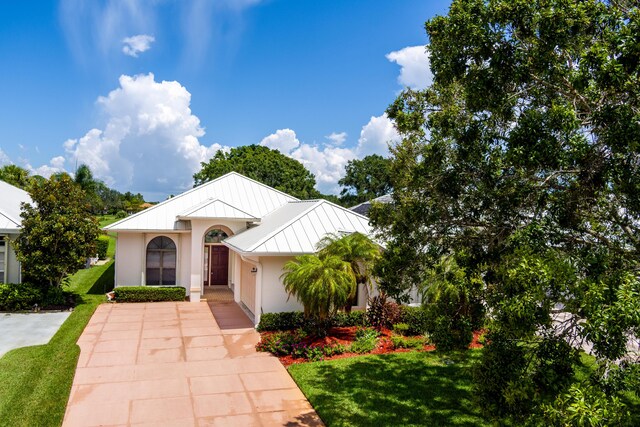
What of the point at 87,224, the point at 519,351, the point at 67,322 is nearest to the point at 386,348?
the point at 519,351

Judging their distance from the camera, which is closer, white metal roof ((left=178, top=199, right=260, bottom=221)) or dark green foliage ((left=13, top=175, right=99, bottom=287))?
dark green foliage ((left=13, top=175, right=99, bottom=287))

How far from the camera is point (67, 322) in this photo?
16.2m

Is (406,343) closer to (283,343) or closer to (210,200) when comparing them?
(283,343)

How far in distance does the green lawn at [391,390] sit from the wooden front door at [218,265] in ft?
44.3

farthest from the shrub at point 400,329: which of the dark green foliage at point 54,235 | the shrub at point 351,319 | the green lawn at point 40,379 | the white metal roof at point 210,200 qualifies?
the dark green foliage at point 54,235

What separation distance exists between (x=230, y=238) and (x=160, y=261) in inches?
164

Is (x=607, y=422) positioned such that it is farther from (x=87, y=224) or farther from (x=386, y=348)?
(x=87, y=224)

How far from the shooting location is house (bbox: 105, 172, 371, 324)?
16266mm

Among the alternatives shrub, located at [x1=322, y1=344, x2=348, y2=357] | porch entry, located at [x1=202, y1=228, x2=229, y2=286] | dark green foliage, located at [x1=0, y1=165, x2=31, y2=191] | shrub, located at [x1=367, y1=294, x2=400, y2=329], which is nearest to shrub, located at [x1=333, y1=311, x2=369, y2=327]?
shrub, located at [x1=367, y1=294, x2=400, y2=329]

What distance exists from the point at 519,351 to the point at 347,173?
56343 millimetres

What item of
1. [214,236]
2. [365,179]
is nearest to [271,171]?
[365,179]

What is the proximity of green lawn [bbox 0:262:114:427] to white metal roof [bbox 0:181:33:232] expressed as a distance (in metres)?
4.87

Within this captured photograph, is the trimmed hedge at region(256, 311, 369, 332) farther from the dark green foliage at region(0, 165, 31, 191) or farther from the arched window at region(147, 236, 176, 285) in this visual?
the dark green foliage at region(0, 165, 31, 191)

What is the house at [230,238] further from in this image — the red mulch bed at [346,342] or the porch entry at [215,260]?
the red mulch bed at [346,342]
